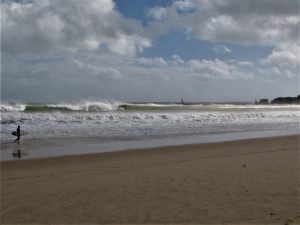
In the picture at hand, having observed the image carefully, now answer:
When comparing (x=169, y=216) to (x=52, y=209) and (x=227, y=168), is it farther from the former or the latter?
(x=227, y=168)

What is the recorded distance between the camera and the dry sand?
5.29 meters

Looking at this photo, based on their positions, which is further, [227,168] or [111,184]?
[227,168]

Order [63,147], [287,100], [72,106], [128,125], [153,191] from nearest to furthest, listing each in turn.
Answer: [153,191] < [63,147] < [128,125] < [72,106] < [287,100]

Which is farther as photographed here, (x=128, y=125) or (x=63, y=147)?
(x=128, y=125)

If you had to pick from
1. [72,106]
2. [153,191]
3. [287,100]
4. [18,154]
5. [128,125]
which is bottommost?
[153,191]

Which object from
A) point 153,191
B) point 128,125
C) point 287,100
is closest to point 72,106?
point 128,125

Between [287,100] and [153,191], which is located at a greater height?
[287,100]

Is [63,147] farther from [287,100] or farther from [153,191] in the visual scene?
[287,100]

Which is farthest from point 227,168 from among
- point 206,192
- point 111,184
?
point 111,184

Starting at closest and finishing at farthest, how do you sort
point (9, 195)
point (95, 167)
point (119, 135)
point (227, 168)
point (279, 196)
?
point (279, 196)
point (9, 195)
point (227, 168)
point (95, 167)
point (119, 135)

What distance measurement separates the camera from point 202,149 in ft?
43.4

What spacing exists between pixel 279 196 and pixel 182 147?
25.5ft

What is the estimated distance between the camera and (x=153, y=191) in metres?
6.65

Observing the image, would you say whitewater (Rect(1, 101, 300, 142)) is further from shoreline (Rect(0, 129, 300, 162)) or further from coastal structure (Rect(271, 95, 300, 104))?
coastal structure (Rect(271, 95, 300, 104))
